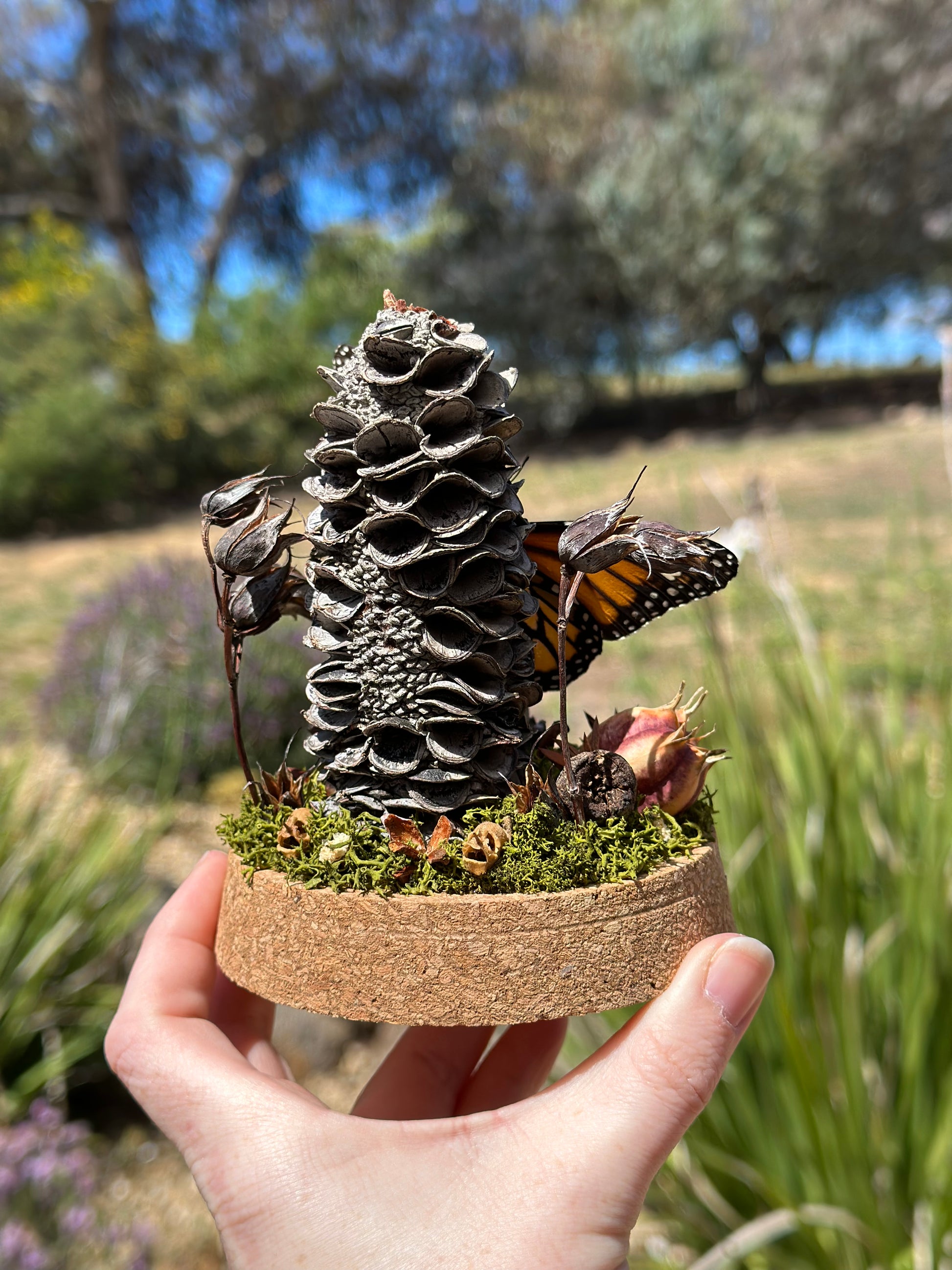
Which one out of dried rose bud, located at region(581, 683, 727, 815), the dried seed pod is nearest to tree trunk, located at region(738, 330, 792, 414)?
dried rose bud, located at region(581, 683, 727, 815)

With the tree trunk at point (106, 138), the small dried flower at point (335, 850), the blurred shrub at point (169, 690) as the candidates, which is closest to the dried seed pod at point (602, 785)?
the small dried flower at point (335, 850)

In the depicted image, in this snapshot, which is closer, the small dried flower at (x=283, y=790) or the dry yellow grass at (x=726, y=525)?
the small dried flower at (x=283, y=790)

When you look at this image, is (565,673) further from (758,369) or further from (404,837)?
(758,369)

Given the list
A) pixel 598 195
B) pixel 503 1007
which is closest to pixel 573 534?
pixel 503 1007

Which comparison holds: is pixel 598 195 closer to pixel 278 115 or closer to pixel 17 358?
pixel 278 115

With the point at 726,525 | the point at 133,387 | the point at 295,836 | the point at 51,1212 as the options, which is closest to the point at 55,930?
the point at 51,1212

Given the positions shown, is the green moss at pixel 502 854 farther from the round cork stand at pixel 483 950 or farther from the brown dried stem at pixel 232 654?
the brown dried stem at pixel 232 654
